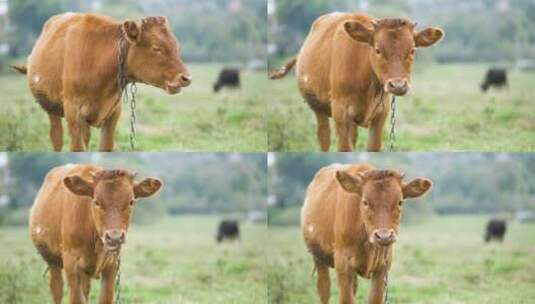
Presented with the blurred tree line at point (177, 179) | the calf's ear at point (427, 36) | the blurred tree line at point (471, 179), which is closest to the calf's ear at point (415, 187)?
the calf's ear at point (427, 36)

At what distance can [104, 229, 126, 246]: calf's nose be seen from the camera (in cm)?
652

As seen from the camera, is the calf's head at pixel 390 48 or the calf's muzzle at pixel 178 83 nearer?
the calf's head at pixel 390 48

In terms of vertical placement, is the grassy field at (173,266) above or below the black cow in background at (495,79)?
below

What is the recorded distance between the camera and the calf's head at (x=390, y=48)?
6621mm

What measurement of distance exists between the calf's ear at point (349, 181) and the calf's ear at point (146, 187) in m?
0.87

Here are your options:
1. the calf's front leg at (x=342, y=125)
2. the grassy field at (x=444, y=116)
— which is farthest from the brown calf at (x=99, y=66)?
the grassy field at (x=444, y=116)

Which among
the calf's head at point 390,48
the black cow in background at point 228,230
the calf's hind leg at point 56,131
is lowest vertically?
the black cow in background at point 228,230

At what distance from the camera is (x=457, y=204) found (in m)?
10.7

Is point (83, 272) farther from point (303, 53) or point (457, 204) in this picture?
point (457, 204)

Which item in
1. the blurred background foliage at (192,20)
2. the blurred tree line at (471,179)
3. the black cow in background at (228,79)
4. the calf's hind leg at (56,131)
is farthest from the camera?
the blurred tree line at (471,179)

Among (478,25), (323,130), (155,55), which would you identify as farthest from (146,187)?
(478,25)

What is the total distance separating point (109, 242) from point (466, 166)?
4663mm

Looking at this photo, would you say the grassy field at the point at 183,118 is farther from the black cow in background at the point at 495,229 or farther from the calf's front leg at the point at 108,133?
the black cow in background at the point at 495,229

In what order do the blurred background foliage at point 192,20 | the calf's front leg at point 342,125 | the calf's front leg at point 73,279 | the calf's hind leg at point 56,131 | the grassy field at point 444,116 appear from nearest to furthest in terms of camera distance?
the calf's front leg at point 73,279, the calf's front leg at point 342,125, the calf's hind leg at point 56,131, the grassy field at point 444,116, the blurred background foliage at point 192,20
